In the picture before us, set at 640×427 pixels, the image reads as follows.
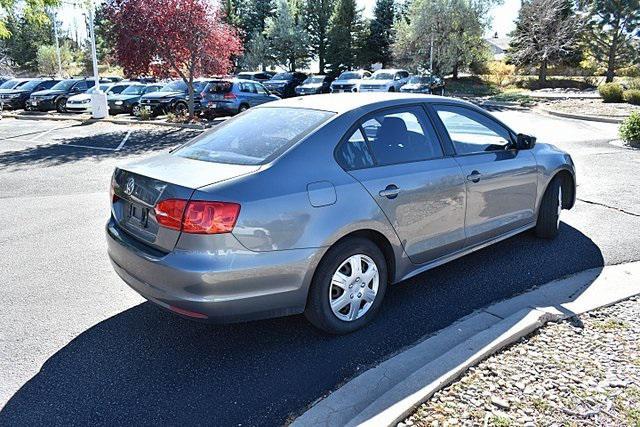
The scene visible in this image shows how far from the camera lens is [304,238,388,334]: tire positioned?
334 centimetres

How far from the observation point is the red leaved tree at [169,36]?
1642cm

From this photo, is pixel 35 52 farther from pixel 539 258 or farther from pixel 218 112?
pixel 539 258

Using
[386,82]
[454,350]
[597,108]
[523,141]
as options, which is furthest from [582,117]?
[454,350]

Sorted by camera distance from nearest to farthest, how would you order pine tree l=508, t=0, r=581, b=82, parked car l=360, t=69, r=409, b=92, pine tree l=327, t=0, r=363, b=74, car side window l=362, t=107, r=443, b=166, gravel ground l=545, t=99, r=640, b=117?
car side window l=362, t=107, r=443, b=166, gravel ground l=545, t=99, r=640, b=117, parked car l=360, t=69, r=409, b=92, pine tree l=508, t=0, r=581, b=82, pine tree l=327, t=0, r=363, b=74

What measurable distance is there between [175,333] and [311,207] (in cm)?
142

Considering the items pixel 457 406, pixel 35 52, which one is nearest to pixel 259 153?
pixel 457 406

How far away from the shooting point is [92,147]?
529 inches

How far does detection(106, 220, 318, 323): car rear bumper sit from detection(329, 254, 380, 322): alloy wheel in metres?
0.28

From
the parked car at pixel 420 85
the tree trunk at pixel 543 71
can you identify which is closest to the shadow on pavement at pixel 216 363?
the parked car at pixel 420 85

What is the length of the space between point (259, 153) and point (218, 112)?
15266 mm

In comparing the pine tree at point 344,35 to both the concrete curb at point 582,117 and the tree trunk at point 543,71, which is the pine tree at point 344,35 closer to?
the tree trunk at point 543,71

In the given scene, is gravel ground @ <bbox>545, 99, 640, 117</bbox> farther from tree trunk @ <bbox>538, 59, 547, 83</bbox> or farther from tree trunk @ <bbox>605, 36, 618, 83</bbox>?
tree trunk @ <bbox>605, 36, 618, 83</bbox>

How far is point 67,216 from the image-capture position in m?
6.61

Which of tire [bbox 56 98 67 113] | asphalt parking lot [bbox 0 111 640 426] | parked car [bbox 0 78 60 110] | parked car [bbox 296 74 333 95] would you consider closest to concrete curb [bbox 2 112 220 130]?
tire [bbox 56 98 67 113]
